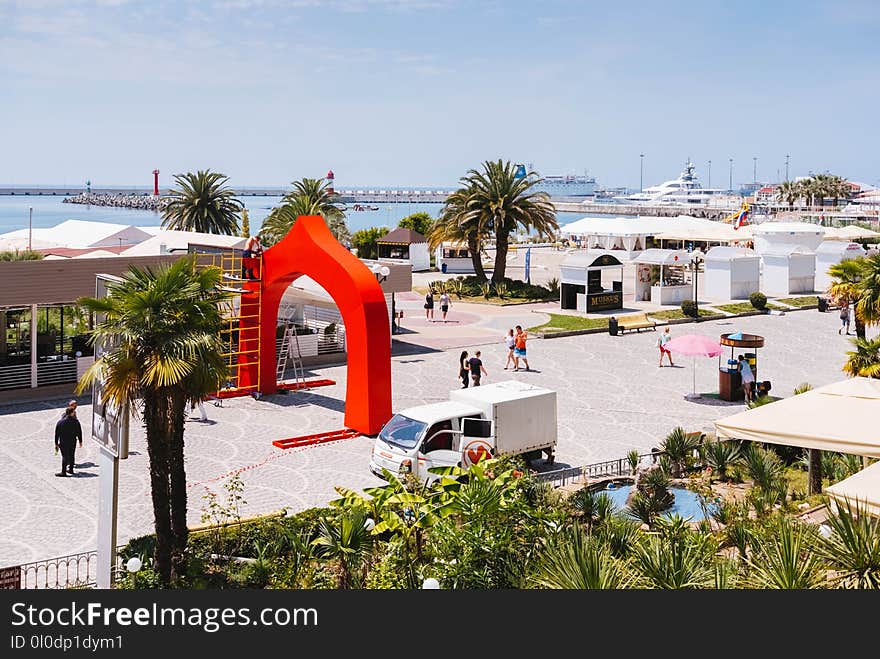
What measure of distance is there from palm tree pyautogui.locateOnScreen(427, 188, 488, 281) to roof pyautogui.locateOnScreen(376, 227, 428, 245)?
10.1 meters

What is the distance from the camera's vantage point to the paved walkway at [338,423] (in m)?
16.4

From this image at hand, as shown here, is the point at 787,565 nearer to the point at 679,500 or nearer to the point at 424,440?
the point at 679,500

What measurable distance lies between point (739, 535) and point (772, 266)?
39450mm

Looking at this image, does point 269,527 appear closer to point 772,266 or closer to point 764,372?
point 764,372

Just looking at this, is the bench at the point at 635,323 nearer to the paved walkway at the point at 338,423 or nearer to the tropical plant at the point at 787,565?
the paved walkway at the point at 338,423

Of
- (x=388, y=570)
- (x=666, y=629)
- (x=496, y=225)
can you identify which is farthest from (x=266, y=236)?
(x=666, y=629)

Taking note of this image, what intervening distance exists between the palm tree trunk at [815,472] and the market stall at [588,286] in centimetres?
2587

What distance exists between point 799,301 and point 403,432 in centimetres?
3295

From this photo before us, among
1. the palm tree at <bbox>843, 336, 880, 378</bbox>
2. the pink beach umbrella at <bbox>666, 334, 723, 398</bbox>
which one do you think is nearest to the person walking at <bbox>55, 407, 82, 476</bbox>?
the pink beach umbrella at <bbox>666, 334, 723, 398</bbox>

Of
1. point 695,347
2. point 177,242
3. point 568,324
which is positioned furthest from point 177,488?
point 177,242

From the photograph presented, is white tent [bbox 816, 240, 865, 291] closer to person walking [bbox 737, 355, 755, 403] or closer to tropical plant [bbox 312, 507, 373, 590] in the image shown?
person walking [bbox 737, 355, 755, 403]

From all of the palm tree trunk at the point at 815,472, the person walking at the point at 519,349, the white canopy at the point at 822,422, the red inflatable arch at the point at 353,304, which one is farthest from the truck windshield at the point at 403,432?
the person walking at the point at 519,349

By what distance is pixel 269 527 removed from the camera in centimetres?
1338

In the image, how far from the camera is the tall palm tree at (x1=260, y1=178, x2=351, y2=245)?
48.9 m
